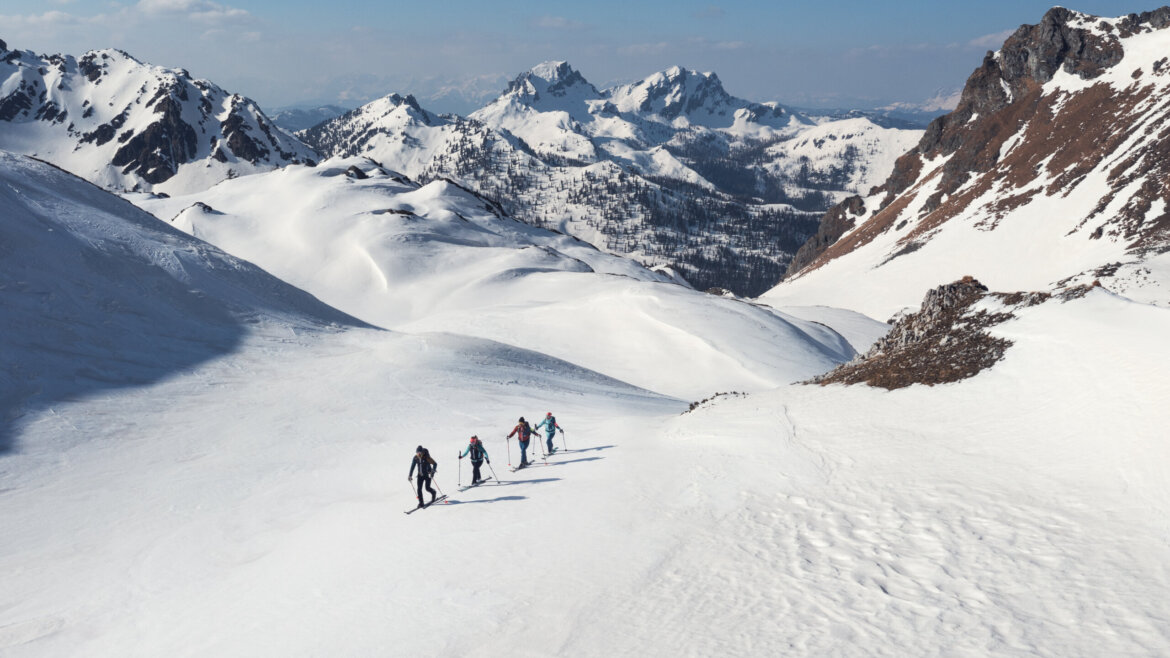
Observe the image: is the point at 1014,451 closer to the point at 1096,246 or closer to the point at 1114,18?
the point at 1096,246

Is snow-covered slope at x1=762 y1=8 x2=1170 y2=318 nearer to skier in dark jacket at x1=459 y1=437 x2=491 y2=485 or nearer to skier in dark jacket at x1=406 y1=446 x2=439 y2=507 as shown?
skier in dark jacket at x1=459 y1=437 x2=491 y2=485

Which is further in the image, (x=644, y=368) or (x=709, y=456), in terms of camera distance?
(x=644, y=368)

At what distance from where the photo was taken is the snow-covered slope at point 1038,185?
260ft

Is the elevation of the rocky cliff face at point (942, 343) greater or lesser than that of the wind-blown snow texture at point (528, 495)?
greater

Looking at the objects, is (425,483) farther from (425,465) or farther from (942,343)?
(942,343)

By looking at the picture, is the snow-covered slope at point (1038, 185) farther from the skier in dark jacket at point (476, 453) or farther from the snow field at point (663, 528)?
the skier in dark jacket at point (476, 453)

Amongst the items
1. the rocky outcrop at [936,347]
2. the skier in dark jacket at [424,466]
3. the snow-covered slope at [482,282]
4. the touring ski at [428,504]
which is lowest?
the touring ski at [428,504]

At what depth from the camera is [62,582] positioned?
46.8ft

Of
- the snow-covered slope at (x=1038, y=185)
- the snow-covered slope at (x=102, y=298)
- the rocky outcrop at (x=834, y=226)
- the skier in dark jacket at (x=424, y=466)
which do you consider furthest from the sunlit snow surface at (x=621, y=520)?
the rocky outcrop at (x=834, y=226)

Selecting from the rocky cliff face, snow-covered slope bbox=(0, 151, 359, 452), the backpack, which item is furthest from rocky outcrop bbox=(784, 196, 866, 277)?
the backpack

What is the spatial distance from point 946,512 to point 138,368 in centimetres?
3413

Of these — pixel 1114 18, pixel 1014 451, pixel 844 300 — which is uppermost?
pixel 1114 18

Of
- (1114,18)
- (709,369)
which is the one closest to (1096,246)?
(709,369)

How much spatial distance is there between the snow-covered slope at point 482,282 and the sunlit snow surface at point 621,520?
2513cm
